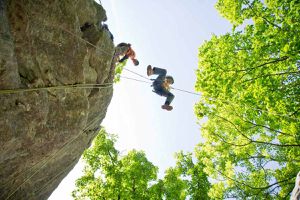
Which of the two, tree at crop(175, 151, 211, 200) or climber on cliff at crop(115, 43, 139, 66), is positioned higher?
climber on cliff at crop(115, 43, 139, 66)

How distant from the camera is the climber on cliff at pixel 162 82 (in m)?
11.8

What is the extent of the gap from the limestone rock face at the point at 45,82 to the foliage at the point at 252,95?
426 centimetres

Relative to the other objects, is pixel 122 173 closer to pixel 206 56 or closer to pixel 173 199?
pixel 173 199

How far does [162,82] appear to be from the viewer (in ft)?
38.7

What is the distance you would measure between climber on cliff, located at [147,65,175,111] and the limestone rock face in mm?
2968

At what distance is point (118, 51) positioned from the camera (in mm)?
11172

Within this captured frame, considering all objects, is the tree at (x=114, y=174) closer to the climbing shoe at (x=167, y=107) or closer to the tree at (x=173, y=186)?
the tree at (x=173, y=186)

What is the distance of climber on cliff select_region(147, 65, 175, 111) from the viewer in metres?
11.8

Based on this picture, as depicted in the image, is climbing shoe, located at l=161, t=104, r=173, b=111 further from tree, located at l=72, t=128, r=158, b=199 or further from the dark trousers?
tree, located at l=72, t=128, r=158, b=199

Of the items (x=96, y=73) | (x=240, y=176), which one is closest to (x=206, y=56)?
(x=96, y=73)

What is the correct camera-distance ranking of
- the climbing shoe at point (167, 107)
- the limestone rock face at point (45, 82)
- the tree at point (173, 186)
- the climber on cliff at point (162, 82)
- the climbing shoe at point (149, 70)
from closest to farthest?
the limestone rock face at point (45, 82)
the climber on cliff at point (162, 82)
the climbing shoe at point (149, 70)
the climbing shoe at point (167, 107)
the tree at point (173, 186)

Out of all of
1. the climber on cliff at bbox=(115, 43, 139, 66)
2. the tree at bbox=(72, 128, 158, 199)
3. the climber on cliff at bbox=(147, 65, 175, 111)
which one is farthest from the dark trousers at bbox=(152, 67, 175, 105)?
the tree at bbox=(72, 128, 158, 199)

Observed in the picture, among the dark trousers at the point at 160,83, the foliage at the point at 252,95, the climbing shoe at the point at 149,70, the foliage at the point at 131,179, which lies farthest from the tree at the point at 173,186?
the climbing shoe at the point at 149,70

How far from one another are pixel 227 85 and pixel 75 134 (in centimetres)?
595
